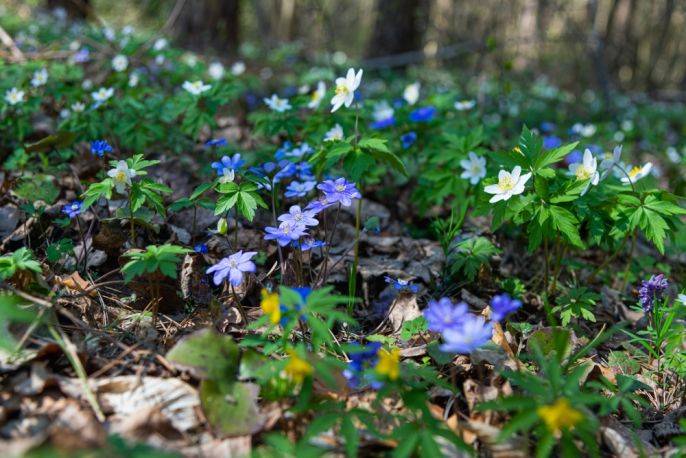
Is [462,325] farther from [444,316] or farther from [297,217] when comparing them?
[297,217]

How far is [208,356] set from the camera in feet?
5.50

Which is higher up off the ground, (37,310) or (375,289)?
(37,310)

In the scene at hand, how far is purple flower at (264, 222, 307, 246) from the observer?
202 cm

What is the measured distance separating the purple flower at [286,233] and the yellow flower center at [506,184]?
33.3 inches

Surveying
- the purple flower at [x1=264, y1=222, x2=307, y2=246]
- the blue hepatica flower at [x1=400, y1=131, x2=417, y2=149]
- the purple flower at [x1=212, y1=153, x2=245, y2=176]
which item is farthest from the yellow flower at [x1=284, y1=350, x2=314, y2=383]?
the blue hepatica flower at [x1=400, y1=131, x2=417, y2=149]

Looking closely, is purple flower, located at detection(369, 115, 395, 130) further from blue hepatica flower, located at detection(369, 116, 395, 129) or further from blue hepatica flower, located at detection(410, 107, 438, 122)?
blue hepatica flower, located at detection(410, 107, 438, 122)

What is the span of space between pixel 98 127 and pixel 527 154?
7.70 ft

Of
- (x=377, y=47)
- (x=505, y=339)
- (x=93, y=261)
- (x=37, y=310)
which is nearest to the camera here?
(x=37, y=310)

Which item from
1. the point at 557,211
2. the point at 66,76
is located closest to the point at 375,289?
the point at 557,211

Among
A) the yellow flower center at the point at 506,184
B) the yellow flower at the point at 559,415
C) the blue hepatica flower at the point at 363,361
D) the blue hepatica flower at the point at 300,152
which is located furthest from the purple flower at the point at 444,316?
the blue hepatica flower at the point at 300,152

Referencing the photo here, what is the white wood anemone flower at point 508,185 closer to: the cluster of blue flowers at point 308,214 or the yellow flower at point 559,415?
the cluster of blue flowers at point 308,214

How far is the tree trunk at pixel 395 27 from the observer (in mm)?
8008

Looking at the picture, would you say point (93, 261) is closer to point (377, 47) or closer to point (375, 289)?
point (375, 289)

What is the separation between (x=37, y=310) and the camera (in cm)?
181
